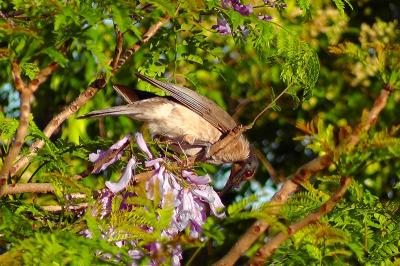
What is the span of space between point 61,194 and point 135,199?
701mm

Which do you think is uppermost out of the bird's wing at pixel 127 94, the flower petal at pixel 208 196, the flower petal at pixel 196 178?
the flower petal at pixel 196 178

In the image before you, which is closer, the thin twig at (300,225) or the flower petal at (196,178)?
the thin twig at (300,225)

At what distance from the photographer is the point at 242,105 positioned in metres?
7.33

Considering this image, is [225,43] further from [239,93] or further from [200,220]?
[200,220]

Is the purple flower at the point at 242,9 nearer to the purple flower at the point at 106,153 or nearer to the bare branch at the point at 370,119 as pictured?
the purple flower at the point at 106,153

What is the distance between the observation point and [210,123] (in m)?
5.46

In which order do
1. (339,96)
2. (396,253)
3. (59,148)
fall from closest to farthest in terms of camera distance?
(396,253) < (59,148) < (339,96)

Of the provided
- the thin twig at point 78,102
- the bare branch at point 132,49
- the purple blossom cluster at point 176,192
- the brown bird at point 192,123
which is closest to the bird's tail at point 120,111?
the brown bird at point 192,123

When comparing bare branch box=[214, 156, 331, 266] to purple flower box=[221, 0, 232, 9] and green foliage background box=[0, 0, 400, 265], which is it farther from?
purple flower box=[221, 0, 232, 9]

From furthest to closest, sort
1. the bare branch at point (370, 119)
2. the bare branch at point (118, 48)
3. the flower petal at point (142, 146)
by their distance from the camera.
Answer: the flower petal at point (142, 146), the bare branch at point (118, 48), the bare branch at point (370, 119)

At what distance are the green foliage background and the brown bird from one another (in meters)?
0.27

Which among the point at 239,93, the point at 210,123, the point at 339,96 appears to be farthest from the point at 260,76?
the point at 210,123

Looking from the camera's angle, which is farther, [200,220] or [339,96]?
[339,96]

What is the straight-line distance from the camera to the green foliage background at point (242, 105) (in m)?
2.40
